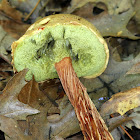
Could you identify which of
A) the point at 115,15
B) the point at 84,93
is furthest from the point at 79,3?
the point at 84,93

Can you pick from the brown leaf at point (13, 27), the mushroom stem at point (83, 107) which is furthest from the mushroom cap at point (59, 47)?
the brown leaf at point (13, 27)

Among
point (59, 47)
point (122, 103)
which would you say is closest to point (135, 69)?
point (122, 103)

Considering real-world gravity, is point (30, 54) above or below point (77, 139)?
above

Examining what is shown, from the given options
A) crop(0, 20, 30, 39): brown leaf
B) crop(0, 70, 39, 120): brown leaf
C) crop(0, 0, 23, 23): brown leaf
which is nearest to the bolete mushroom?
crop(0, 70, 39, 120): brown leaf

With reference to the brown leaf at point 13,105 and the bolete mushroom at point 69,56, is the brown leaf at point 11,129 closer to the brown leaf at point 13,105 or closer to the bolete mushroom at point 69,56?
the brown leaf at point 13,105

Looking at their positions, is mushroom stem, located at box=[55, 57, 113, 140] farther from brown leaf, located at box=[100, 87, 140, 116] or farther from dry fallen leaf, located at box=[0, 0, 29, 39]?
dry fallen leaf, located at box=[0, 0, 29, 39]

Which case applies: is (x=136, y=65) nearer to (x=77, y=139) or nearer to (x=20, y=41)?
(x=77, y=139)

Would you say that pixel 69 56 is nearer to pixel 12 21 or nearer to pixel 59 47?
pixel 59 47
